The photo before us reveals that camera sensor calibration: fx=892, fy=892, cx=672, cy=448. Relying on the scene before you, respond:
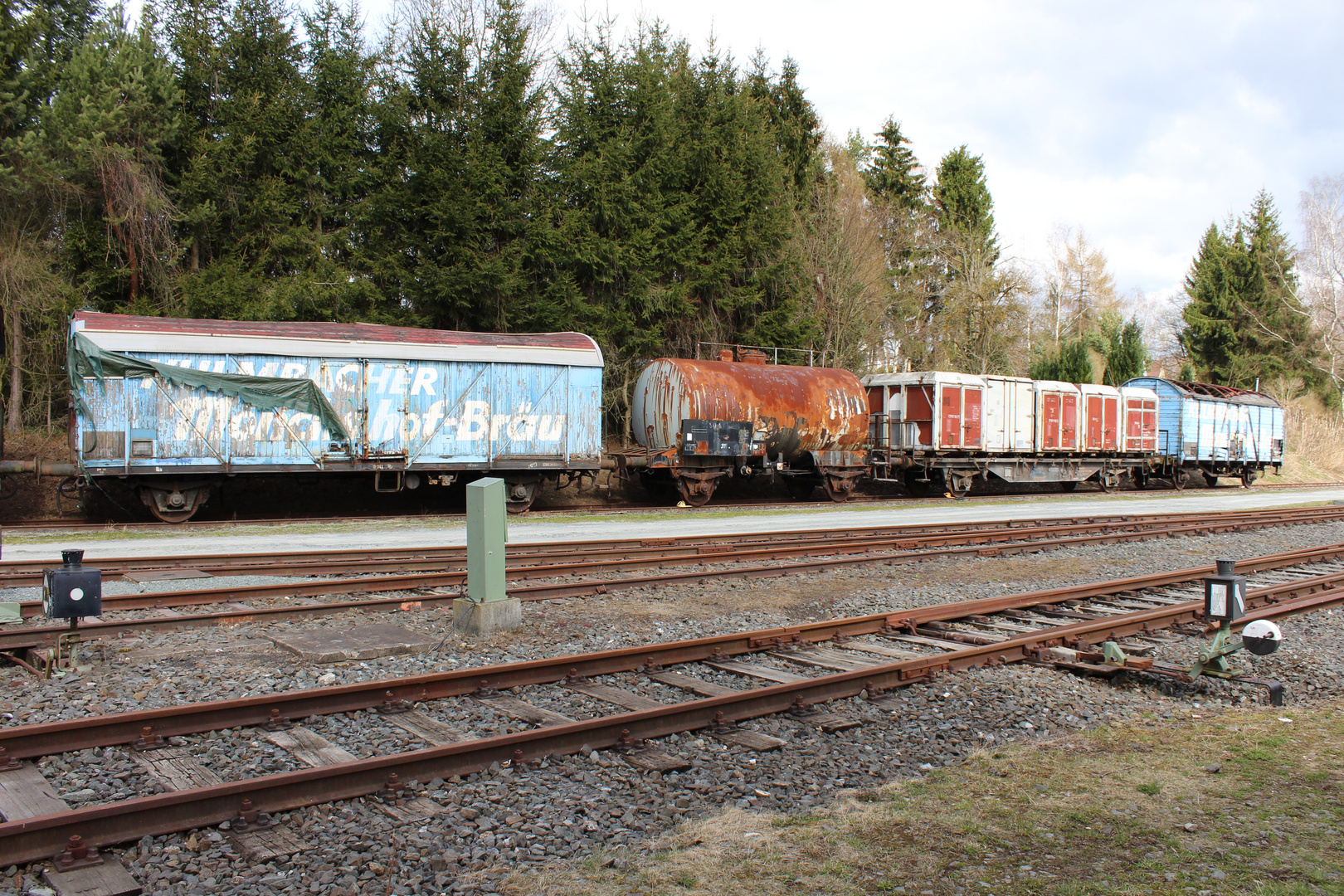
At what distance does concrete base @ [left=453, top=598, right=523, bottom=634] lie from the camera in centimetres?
804

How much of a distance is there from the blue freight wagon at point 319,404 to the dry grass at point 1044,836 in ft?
51.7

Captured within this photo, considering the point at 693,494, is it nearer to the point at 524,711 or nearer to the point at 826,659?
the point at 826,659

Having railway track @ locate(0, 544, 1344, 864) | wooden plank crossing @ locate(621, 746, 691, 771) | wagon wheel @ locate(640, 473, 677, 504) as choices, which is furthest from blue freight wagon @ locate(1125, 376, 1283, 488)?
wooden plank crossing @ locate(621, 746, 691, 771)

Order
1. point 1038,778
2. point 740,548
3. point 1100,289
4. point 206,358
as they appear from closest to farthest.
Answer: point 1038,778
point 740,548
point 206,358
point 1100,289

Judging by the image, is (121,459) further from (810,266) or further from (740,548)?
(810,266)

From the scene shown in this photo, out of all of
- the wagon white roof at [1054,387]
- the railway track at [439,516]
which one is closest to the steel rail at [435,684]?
the railway track at [439,516]

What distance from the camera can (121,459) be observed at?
16.7m

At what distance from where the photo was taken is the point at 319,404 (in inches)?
712

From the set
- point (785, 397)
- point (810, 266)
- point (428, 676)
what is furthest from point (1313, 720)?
point (810, 266)

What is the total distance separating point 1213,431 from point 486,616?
34781 millimetres

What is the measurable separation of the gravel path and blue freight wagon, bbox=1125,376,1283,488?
26.9 metres

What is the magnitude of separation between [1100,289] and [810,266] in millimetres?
37150

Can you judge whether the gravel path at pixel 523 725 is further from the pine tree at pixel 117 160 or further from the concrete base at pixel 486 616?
the pine tree at pixel 117 160

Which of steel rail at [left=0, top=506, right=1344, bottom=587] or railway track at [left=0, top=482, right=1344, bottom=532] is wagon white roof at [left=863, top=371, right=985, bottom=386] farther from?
steel rail at [left=0, top=506, right=1344, bottom=587]
